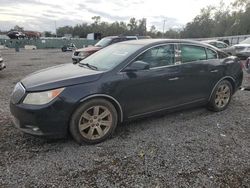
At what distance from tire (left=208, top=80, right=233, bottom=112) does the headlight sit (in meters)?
3.16

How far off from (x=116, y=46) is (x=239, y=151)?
282cm

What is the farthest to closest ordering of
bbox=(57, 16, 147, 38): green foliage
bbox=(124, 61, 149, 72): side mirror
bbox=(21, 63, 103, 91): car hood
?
bbox=(57, 16, 147, 38): green foliage → bbox=(124, 61, 149, 72): side mirror → bbox=(21, 63, 103, 91): car hood

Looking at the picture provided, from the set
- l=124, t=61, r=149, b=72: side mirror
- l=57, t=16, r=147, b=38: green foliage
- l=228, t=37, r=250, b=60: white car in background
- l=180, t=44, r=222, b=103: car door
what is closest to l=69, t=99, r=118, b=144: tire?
l=124, t=61, r=149, b=72: side mirror

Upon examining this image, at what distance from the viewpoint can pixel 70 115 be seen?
134 inches

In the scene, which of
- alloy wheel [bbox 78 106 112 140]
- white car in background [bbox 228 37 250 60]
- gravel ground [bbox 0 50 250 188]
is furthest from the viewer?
white car in background [bbox 228 37 250 60]

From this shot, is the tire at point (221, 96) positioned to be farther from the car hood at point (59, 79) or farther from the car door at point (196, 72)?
the car hood at point (59, 79)

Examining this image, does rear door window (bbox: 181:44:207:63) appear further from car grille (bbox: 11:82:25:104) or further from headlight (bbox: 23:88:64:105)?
car grille (bbox: 11:82:25:104)

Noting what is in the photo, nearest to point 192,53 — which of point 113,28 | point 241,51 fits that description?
point 241,51

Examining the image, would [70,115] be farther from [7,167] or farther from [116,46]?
[116,46]

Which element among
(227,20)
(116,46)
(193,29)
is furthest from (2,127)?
(193,29)

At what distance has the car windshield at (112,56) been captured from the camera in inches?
155

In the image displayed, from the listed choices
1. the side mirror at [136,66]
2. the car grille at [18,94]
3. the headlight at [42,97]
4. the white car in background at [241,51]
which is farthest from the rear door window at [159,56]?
the white car in background at [241,51]

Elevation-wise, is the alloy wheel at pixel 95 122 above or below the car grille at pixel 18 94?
below

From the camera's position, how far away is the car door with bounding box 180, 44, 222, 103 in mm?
4473
